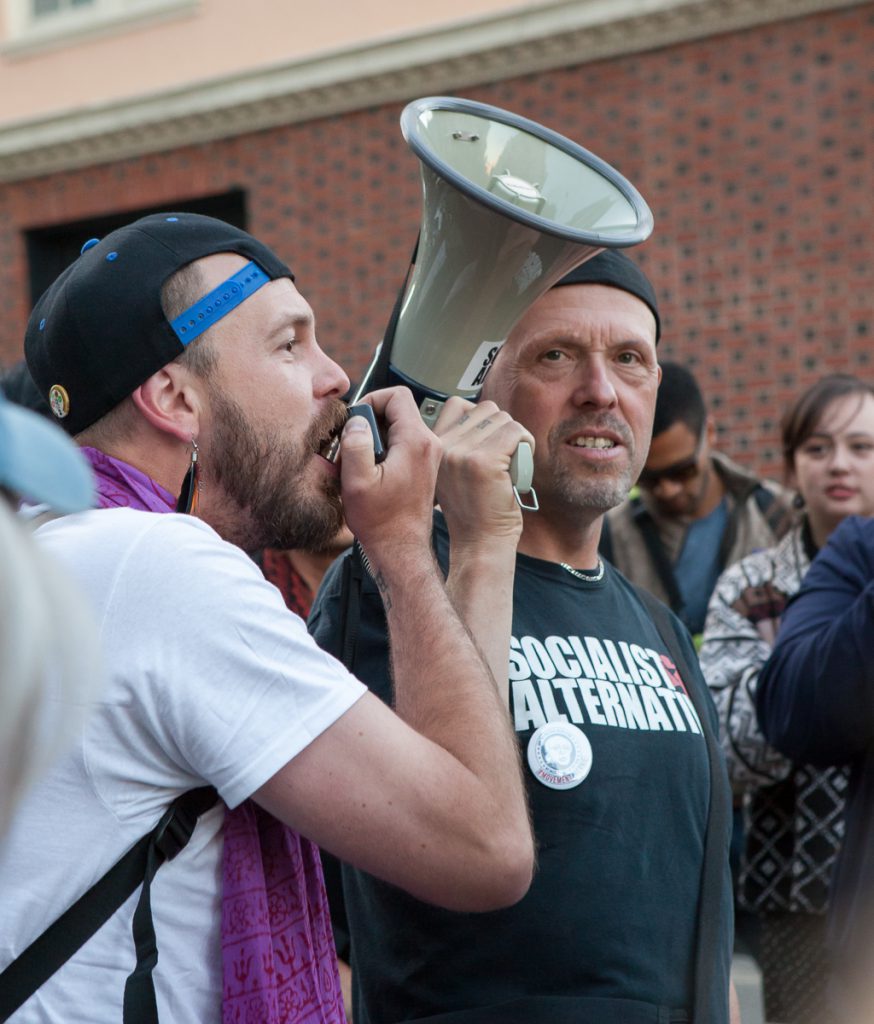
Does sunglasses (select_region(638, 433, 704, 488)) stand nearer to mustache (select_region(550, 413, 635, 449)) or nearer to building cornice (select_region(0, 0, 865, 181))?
mustache (select_region(550, 413, 635, 449))

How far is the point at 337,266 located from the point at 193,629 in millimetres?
8041

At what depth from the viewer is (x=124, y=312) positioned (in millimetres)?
1792

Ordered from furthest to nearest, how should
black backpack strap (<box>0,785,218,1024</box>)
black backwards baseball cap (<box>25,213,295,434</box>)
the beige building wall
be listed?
the beige building wall → black backwards baseball cap (<box>25,213,295,434</box>) → black backpack strap (<box>0,785,218,1024</box>)

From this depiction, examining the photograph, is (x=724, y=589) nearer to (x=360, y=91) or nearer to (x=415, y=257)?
(x=415, y=257)

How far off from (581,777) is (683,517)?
8.92ft

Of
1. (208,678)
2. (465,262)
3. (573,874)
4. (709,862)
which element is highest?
(465,262)

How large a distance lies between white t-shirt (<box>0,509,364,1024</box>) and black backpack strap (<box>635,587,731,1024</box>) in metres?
0.88

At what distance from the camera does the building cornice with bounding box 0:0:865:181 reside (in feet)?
26.8

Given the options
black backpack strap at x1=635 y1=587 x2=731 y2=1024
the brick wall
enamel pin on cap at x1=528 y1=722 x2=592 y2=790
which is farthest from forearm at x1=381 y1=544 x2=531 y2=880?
the brick wall

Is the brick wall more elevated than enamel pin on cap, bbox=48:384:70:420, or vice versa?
enamel pin on cap, bbox=48:384:70:420

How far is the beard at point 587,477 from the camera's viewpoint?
2404 mm

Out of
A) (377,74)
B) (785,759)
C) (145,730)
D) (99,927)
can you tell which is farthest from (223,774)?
(377,74)

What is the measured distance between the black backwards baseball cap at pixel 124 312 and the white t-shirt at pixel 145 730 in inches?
13.9

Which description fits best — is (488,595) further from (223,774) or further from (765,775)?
(765,775)
